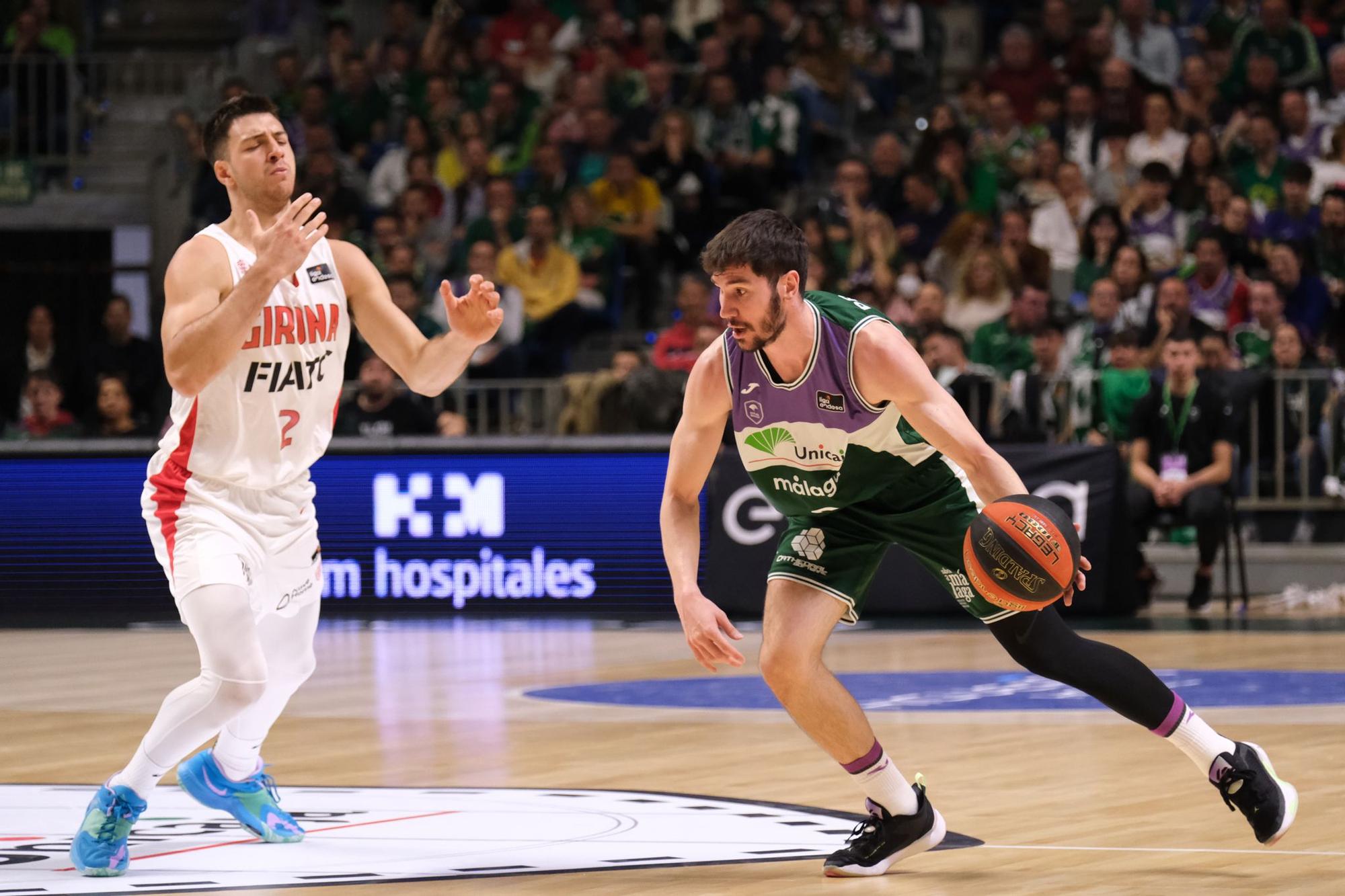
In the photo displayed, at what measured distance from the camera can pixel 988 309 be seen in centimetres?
1534

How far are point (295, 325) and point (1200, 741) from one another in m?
2.72

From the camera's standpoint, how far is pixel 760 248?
558 cm

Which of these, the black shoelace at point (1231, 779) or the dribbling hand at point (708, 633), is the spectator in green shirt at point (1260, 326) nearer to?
the black shoelace at point (1231, 779)

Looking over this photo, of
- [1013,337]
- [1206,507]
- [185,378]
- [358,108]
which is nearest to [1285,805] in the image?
[185,378]

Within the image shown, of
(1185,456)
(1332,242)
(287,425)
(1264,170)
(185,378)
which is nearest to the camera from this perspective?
(185,378)

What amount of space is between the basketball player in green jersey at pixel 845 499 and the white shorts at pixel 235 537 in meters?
1.04

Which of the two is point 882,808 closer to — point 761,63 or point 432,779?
point 432,779

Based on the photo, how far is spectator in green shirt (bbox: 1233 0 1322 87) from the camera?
656 inches

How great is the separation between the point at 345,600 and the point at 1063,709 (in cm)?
585

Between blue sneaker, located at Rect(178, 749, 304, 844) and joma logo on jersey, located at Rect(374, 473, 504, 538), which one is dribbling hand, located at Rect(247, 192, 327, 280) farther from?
joma logo on jersey, located at Rect(374, 473, 504, 538)

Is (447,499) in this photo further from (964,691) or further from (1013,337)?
(964,691)

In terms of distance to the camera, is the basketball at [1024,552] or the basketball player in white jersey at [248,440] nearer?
the basketball at [1024,552]

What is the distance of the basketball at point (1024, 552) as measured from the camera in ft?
17.7

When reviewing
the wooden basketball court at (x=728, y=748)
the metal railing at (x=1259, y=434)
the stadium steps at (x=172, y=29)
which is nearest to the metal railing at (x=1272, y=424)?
the metal railing at (x=1259, y=434)
